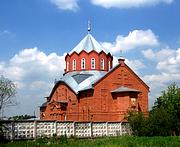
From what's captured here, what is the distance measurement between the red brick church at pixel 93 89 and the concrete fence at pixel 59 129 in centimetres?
949

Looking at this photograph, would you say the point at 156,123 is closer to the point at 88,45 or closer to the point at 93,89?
the point at 93,89

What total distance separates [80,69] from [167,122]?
844 inches

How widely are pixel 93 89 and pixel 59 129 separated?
59.2ft

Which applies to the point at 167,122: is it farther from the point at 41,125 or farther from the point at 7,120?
the point at 7,120

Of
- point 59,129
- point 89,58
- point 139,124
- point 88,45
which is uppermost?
point 88,45

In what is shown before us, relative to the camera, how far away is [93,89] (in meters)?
51.4

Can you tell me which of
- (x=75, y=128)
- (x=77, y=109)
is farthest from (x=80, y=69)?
(x=75, y=128)

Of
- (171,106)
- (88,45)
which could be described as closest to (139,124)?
(171,106)

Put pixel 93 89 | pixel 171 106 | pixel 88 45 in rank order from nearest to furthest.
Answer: pixel 171 106 < pixel 93 89 < pixel 88 45

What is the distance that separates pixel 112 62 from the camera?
59.7m

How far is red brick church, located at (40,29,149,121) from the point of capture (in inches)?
2014

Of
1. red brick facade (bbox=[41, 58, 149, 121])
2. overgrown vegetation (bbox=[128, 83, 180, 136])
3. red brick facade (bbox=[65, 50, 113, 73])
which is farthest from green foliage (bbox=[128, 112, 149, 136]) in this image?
red brick facade (bbox=[65, 50, 113, 73])

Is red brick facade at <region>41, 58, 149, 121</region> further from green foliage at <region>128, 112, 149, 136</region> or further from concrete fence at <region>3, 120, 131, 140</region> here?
concrete fence at <region>3, 120, 131, 140</region>

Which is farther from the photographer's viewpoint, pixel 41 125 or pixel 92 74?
pixel 92 74
